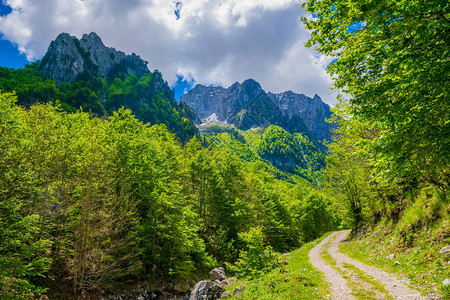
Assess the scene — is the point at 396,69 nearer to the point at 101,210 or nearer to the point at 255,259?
the point at 255,259

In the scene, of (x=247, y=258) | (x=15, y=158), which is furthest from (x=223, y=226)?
(x=15, y=158)

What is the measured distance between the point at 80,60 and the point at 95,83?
14465mm

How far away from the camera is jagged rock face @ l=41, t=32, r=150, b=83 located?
118375 mm

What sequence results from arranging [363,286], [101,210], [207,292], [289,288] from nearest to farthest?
[363,286] < [289,288] < [207,292] < [101,210]

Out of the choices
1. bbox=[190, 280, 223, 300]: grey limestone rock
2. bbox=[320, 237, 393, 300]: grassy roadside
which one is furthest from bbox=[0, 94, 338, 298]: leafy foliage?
bbox=[320, 237, 393, 300]: grassy roadside

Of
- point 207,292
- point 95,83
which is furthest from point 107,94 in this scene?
point 207,292

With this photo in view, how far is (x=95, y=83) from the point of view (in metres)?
129

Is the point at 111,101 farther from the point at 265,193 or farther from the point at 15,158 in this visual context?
the point at 15,158

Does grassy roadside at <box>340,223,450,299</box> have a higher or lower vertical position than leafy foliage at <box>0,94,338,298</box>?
lower

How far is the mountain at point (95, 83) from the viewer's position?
9906cm

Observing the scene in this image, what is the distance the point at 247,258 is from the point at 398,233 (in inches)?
425

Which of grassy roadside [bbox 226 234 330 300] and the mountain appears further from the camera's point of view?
the mountain

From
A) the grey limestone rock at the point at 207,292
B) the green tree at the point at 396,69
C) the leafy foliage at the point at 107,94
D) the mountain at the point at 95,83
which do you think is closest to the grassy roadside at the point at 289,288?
the grey limestone rock at the point at 207,292

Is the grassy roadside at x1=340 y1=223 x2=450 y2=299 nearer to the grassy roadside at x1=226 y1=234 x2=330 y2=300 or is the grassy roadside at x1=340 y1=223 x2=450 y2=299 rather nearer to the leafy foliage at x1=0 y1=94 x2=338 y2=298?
the grassy roadside at x1=226 y1=234 x2=330 y2=300
